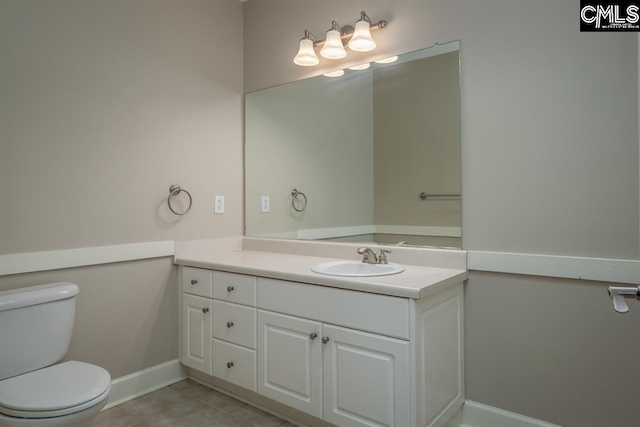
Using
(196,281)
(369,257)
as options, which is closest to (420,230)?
(369,257)

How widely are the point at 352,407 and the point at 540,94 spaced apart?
59.9 inches

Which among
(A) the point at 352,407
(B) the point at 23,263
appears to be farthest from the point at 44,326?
(A) the point at 352,407

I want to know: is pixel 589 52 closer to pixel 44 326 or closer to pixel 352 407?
pixel 352 407

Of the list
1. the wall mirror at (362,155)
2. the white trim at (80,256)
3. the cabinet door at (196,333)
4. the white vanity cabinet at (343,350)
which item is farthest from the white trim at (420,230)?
the white trim at (80,256)

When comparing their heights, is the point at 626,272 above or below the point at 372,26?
below

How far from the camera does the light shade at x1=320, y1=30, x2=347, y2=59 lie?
2225mm

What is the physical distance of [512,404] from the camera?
1.77 meters

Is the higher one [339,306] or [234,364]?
[339,306]

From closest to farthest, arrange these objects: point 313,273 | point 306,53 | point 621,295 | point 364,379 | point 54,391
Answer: point 621,295 → point 54,391 → point 364,379 → point 313,273 → point 306,53

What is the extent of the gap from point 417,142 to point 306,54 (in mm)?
869

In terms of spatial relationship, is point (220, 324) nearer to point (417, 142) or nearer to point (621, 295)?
point (417, 142)

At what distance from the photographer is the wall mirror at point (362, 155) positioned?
1.96 meters

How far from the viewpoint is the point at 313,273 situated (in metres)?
1.81

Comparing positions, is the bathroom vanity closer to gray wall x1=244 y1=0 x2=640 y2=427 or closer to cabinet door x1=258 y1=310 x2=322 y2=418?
cabinet door x1=258 y1=310 x2=322 y2=418
